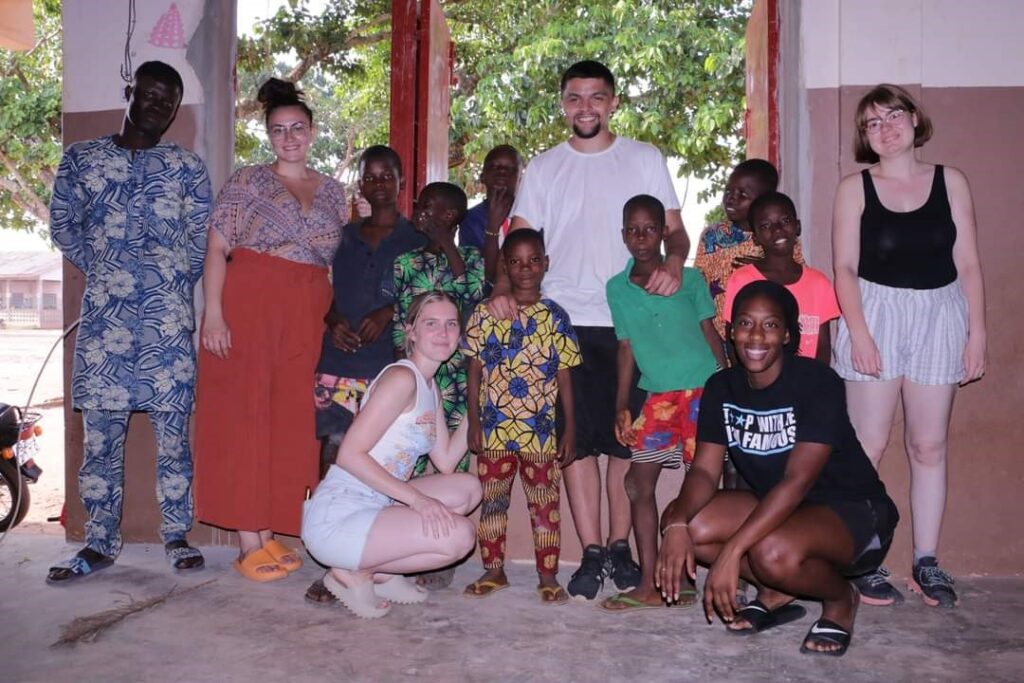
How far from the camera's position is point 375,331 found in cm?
366

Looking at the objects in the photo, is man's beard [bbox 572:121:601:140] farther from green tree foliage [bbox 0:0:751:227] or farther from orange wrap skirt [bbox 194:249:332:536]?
green tree foliage [bbox 0:0:751:227]

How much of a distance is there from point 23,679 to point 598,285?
92.3 inches

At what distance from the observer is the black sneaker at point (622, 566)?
352 cm

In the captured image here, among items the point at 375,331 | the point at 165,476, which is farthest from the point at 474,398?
the point at 165,476

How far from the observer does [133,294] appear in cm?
378

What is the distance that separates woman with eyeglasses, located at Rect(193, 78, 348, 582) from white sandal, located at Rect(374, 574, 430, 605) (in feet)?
1.87

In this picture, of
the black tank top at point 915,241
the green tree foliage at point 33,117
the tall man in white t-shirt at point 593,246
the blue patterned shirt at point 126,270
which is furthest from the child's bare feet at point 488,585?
the green tree foliage at point 33,117

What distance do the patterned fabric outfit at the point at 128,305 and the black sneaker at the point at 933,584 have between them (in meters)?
2.98

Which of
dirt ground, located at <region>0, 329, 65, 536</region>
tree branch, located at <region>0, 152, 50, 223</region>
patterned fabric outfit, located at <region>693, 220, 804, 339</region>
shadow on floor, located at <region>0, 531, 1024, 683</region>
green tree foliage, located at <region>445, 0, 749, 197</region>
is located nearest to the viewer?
shadow on floor, located at <region>0, 531, 1024, 683</region>

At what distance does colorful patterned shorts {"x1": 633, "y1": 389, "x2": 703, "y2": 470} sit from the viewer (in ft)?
11.2

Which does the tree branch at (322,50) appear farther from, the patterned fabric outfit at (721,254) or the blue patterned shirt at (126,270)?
the patterned fabric outfit at (721,254)

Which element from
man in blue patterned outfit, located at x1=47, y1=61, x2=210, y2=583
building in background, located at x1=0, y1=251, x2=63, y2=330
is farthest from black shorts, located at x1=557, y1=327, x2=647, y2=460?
building in background, located at x1=0, y1=251, x2=63, y2=330

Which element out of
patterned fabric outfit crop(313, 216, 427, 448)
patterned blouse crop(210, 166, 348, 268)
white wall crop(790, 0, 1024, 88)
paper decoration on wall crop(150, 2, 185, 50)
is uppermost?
paper decoration on wall crop(150, 2, 185, 50)

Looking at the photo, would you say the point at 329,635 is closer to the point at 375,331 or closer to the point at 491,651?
the point at 491,651
